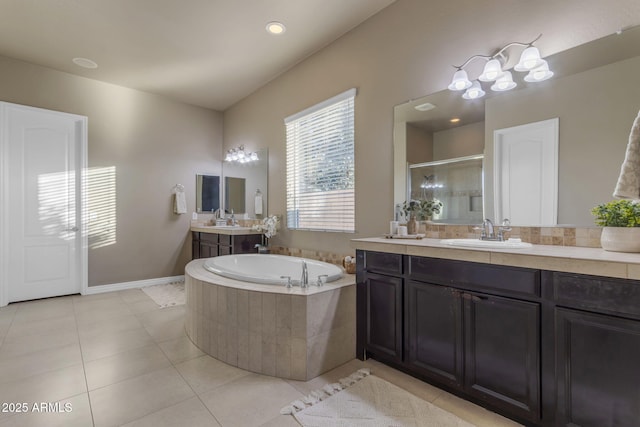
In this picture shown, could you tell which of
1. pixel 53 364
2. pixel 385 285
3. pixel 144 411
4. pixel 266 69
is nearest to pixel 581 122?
pixel 385 285

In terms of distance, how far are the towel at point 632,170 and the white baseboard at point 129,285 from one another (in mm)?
5149

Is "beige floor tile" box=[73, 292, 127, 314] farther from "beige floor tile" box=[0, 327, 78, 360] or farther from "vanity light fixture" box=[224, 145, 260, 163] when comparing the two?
"vanity light fixture" box=[224, 145, 260, 163]

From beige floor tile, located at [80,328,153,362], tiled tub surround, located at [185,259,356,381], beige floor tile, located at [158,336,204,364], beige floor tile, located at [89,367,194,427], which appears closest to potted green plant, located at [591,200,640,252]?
tiled tub surround, located at [185,259,356,381]

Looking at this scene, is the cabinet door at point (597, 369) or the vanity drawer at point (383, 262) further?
the vanity drawer at point (383, 262)

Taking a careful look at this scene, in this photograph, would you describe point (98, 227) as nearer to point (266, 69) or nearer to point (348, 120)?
point (266, 69)

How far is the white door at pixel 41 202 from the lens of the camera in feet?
11.5

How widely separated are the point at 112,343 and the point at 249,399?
1.54m

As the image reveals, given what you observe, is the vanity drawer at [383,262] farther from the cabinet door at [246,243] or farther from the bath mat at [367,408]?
the cabinet door at [246,243]

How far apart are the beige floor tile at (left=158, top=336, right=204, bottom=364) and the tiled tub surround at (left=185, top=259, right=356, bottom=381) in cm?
10

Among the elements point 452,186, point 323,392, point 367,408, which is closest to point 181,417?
point 323,392

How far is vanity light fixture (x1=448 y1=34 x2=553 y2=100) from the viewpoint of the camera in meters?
1.75

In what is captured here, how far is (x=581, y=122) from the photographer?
5.49 ft

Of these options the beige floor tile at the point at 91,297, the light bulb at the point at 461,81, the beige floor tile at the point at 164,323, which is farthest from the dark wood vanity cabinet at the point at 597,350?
the beige floor tile at the point at 91,297

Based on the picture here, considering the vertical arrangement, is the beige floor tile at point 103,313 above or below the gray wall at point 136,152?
below
